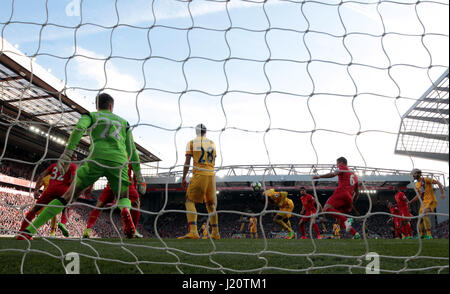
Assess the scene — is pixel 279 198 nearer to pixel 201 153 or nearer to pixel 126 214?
pixel 201 153

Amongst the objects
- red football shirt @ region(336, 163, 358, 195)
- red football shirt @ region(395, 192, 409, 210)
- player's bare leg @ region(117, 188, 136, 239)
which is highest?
red football shirt @ region(336, 163, 358, 195)

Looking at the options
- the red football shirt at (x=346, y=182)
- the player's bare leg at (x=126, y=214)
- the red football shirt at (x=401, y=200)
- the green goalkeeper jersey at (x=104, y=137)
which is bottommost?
the player's bare leg at (x=126, y=214)

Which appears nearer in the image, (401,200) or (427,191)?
(427,191)

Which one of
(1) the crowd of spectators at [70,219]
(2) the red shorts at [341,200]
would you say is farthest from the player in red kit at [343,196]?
(1) the crowd of spectators at [70,219]

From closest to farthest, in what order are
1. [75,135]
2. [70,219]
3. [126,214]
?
[75,135]
[126,214]
[70,219]

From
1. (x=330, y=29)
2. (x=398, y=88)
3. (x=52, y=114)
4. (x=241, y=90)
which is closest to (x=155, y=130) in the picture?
(x=241, y=90)

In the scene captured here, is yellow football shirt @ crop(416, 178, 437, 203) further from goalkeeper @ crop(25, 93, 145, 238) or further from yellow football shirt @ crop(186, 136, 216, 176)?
goalkeeper @ crop(25, 93, 145, 238)

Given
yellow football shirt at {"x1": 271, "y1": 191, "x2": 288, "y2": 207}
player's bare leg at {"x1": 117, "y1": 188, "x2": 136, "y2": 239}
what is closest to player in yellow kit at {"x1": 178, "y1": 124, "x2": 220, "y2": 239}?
player's bare leg at {"x1": 117, "y1": 188, "x2": 136, "y2": 239}

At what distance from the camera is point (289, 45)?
298cm

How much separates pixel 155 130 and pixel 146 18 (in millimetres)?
1097

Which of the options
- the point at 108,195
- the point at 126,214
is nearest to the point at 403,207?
the point at 108,195

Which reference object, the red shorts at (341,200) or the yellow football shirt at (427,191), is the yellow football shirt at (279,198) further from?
the yellow football shirt at (427,191)

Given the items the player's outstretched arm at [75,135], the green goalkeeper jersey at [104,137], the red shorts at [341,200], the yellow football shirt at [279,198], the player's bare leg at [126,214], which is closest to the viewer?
the player's outstretched arm at [75,135]
